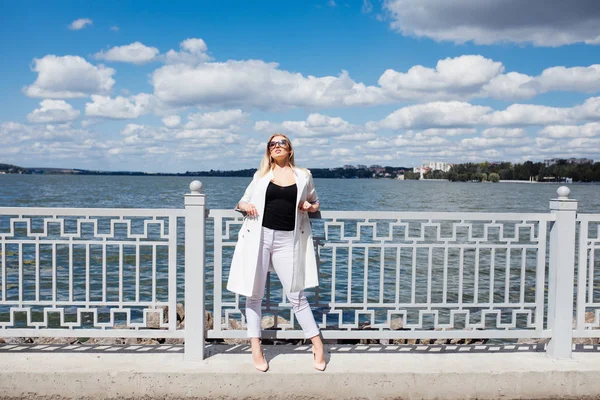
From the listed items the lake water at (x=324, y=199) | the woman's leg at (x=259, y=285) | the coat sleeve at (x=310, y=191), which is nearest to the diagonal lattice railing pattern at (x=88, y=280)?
the woman's leg at (x=259, y=285)

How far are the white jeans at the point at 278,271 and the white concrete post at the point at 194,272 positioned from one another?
413 mm

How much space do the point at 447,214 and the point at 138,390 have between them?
2857mm

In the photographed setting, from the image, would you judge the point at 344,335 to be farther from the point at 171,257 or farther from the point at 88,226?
the point at 88,226

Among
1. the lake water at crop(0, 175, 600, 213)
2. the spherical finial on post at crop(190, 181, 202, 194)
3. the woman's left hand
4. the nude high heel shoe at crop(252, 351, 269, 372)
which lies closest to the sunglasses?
the woman's left hand

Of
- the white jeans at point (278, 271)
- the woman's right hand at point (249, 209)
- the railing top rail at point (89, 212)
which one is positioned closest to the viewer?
the woman's right hand at point (249, 209)

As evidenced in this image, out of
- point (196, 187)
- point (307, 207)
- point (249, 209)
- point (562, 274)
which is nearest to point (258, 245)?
point (249, 209)

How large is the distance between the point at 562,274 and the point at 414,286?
4.00 feet

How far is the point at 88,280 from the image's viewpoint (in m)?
4.79

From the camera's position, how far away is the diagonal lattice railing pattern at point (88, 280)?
4.55m

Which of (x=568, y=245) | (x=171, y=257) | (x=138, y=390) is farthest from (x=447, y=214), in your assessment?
(x=138, y=390)

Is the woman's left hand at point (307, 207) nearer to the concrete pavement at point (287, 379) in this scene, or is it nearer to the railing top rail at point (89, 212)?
the railing top rail at point (89, 212)

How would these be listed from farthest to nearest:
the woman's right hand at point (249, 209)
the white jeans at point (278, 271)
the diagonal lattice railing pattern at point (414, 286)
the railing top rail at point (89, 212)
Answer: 1. the diagonal lattice railing pattern at point (414, 286)
2. the railing top rail at point (89, 212)
3. the white jeans at point (278, 271)
4. the woman's right hand at point (249, 209)

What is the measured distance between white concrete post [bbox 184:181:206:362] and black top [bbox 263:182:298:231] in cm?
53

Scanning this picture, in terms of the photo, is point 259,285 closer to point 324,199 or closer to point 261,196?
point 261,196
